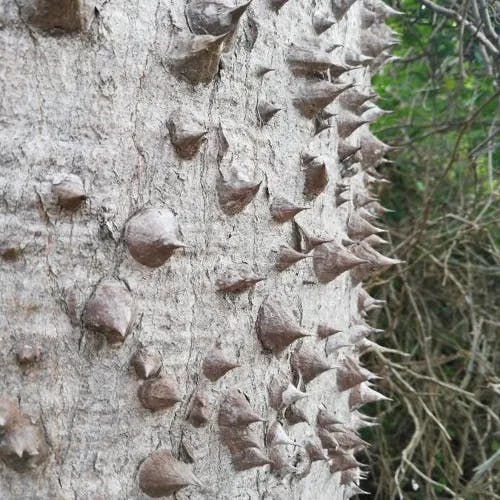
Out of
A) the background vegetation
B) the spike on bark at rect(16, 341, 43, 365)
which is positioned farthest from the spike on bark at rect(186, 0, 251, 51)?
the background vegetation

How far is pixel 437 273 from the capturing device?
201 cm

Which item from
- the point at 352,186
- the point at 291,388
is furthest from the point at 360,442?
the point at 352,186

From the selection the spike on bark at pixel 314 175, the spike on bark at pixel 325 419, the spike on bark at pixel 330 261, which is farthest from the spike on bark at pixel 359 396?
the spike on bark at pixel 314 175

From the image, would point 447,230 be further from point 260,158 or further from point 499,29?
point 260,158

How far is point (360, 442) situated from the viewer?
0.91 metres

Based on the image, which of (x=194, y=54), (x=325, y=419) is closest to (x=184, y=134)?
(x=194, y=54)

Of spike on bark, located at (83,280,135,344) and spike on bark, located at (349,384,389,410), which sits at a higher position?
spike on bark, located at (83,280,135,344)

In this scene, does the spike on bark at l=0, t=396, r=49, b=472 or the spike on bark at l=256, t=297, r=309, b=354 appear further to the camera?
the spike on bark at l=256, t=297, r=309, b=354

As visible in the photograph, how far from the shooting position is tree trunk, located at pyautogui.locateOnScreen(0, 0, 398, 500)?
0.59 meters

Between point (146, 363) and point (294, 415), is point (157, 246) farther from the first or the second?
point (294, 415)

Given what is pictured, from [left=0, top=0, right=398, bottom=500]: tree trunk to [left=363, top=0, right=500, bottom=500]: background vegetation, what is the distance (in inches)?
40.1

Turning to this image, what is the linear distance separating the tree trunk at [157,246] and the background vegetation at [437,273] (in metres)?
1.02

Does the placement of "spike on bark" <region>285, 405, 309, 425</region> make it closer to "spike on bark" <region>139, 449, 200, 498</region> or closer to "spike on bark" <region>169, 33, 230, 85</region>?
"spike on bark" <region>139, 449, 200, 498</region>

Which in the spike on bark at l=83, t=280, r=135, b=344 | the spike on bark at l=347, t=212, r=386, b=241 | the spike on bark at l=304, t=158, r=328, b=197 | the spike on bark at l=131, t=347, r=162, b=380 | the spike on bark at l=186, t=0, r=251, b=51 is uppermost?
the spike on bark at l=186, t=0, r=251, b=51
